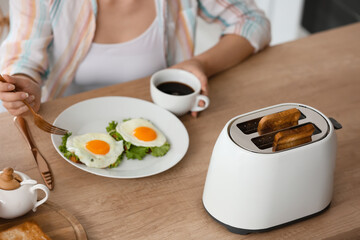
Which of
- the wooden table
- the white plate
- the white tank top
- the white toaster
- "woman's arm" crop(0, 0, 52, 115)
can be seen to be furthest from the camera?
the white tank top

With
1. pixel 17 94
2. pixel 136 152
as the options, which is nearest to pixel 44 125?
pixel 17 94

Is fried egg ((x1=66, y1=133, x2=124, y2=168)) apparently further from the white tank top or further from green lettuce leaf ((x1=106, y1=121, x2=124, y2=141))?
the white tank top

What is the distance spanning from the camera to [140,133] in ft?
4.03

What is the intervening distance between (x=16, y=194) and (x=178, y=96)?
0.53 metres

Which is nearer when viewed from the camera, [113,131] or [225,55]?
[113,131]

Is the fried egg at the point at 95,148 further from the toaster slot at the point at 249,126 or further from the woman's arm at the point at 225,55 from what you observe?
the woman's arm at the point at 225,55

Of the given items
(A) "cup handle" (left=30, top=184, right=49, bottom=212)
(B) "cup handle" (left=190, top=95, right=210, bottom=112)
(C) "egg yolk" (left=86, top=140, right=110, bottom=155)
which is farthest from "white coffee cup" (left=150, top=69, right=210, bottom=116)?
(A) "cup handle" (left=30, top=184, right=49, bottom=212)

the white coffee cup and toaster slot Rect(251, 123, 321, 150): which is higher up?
toaster slot Rect(251, 123, 321, 150)

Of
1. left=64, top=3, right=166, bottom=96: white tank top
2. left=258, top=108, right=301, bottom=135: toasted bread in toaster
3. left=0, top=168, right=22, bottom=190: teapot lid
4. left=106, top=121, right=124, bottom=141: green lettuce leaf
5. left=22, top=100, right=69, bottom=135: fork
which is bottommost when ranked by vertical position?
left=64, top=3, right=166, bottom=96: white tank top

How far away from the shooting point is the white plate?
1159 millimetres

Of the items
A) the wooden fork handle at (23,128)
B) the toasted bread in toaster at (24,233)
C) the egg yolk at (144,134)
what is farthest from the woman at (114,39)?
the toasted bread in toaster at (24,233)

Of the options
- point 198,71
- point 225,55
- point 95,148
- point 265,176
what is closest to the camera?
point 265,176

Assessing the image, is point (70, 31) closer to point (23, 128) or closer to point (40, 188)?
point (23, 128)

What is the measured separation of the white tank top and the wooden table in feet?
0.82
